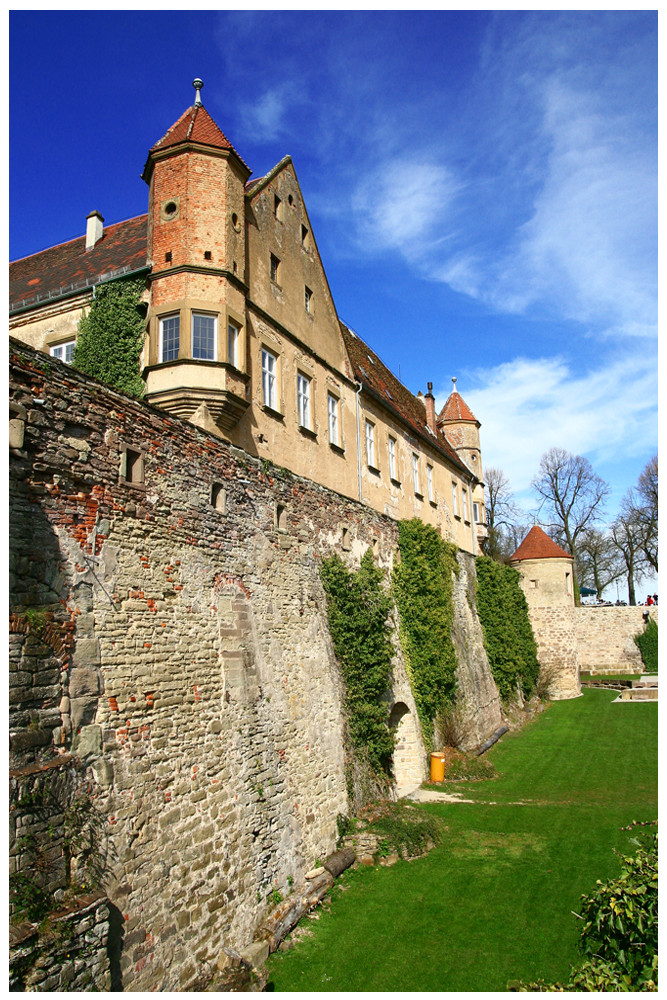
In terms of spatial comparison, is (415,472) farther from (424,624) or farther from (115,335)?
(115,335)

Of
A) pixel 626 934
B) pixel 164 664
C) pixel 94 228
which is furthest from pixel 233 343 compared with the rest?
pixel 626 934

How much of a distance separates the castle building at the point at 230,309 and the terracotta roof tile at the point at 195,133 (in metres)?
0.04

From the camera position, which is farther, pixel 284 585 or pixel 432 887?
pixel 284 585

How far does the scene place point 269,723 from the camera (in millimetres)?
10039

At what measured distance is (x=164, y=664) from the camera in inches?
314

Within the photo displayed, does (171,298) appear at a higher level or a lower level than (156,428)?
higher

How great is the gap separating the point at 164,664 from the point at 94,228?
52.8 feet

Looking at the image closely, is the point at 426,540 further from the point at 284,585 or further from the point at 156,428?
the point at 156,428

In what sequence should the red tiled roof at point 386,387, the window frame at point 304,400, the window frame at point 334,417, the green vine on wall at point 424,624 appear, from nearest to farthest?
the green vine on wall at point 424,624 < the window frame at point 304,400 < the window frame at point 334,417 < the red tiled roof at point 386,387

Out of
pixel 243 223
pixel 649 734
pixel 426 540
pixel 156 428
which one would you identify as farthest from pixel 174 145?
pixel 649 734

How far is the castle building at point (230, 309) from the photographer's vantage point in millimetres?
13742

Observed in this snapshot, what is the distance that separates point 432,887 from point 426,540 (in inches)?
389

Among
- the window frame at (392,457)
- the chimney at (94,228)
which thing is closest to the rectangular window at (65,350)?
the chimney at (94,228)

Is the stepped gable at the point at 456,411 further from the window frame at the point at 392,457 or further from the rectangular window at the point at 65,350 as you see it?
the rectangular window at the point at 65,350
